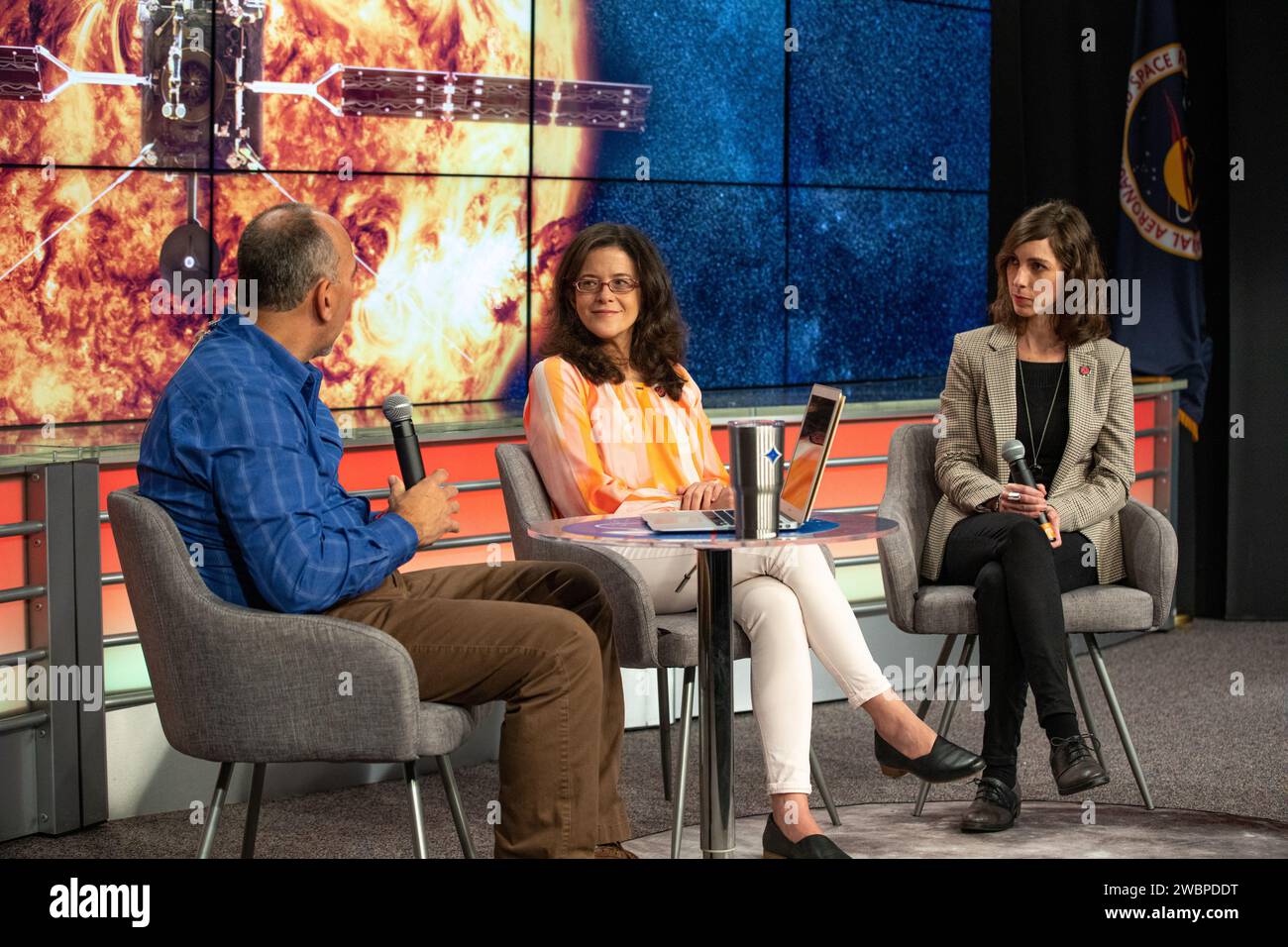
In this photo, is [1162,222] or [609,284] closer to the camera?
[609,284]

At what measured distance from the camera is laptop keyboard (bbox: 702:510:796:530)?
2.93 m

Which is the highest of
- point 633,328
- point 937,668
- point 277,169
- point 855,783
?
point 277,169

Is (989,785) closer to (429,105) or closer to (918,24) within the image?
(429,105)

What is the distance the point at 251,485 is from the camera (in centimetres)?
265

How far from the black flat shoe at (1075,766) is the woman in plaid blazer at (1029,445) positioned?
0.13m

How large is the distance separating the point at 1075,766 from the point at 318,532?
1.75 m

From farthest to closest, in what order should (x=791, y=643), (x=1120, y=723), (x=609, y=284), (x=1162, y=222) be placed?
1. (x=1162, y=222)
2. (x=1120, y=723)
3. (x=609, y=284)
4. (x=791, y=643)

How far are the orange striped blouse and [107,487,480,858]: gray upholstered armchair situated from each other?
94cm

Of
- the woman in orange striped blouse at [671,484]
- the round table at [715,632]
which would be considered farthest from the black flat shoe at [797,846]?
the round table at [715,632]

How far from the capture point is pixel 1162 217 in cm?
625

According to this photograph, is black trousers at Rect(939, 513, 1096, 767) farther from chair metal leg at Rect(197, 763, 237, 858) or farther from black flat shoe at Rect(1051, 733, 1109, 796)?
chair metal leg at Rect(197, 763, 237, 858)

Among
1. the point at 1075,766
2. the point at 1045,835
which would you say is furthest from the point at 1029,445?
the point at 1045,835

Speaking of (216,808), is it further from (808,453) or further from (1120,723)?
(1120,723)
